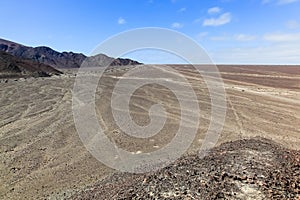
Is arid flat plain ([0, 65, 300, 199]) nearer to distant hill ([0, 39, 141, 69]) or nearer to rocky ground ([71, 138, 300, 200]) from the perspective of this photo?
rocky ground ([71, 138, 300, 200])

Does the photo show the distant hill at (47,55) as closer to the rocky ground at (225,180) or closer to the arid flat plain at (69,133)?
the arid flat plain at (69,133)

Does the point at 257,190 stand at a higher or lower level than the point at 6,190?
higher

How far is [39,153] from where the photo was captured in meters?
13.0

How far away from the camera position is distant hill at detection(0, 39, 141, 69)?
127 m

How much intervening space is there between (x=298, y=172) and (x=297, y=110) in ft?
58.2

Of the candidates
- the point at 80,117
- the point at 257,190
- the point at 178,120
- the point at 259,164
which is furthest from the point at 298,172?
the point at 80,117

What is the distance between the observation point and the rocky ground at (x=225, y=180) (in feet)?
20.3

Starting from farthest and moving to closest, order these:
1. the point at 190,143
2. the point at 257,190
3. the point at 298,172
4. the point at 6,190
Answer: the point at 190,143
the point at 6,190
the point at 298,172
the point at 257,190

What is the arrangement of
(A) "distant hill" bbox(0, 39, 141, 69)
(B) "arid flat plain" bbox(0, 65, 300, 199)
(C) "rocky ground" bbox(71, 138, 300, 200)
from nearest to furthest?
1. (C) "rocky ground" bbox(71, 138, 300, 200)
2. (B) "arid flat plain" bbox(0, 65, 300, 199)
3. (A) "distant hill" bbox(0, 39, 141, 69)

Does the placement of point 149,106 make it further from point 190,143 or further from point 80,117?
point 190,143

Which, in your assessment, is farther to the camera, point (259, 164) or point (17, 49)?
point (17, 49)

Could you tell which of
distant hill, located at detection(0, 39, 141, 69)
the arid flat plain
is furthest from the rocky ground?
distant hill, located at detection(0, 39, 141, 69)

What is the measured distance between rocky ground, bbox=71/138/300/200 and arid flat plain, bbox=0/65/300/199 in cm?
203

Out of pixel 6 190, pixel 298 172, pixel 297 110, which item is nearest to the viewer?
pixel 298 172
